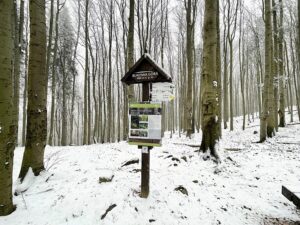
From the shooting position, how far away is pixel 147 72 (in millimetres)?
4160

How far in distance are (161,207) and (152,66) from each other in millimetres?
2742

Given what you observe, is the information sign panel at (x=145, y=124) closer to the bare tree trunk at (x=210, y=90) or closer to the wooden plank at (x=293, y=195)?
the wooden plank at (x=293, y=195)

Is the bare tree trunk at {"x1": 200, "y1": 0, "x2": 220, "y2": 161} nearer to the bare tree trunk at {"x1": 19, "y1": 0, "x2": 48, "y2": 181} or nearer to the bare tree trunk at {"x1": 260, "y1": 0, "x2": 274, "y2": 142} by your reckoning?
the bare tree trunk at {"x1": 19, "y1": 0, "x2": 48, "y2": 181}

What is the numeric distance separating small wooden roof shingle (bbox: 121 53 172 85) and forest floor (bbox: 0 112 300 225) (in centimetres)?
231

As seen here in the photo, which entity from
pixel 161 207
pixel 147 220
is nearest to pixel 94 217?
pixel 147 220

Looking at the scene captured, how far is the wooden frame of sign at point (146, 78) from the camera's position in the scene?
3.99 metres

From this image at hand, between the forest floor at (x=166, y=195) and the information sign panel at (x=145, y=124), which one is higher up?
the information sign panel at (x=145, y=124)

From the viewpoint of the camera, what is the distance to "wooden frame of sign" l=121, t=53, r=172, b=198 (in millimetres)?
3988

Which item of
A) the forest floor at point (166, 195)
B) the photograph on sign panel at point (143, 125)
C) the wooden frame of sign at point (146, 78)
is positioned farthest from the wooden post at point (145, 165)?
the photograph on sign panel at point (143, 125)

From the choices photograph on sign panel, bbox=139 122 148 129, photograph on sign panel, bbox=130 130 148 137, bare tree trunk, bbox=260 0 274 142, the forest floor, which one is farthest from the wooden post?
bare tree trunk, bbox=260 0 274 142

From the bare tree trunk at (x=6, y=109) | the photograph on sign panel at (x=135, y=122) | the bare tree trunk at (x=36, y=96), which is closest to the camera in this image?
the bare tree trunk at (x=6, y=109)

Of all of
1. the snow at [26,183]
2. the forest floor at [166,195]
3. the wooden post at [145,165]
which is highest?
the wooden post at [145,165]

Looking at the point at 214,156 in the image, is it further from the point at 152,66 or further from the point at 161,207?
the point at 152,66

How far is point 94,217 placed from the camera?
3.42m
